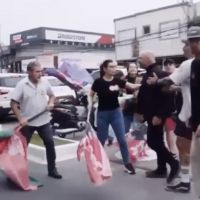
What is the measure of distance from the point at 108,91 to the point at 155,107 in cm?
74

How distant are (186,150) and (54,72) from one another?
99.8 inches

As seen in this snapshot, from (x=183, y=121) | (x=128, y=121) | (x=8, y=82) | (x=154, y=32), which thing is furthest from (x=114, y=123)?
(x=154, y=32)

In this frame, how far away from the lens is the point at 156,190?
5.12 metres

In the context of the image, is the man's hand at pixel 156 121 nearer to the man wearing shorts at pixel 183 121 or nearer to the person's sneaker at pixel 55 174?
the man wearing shorts at pixel 183 121

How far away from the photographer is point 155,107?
17.7ft

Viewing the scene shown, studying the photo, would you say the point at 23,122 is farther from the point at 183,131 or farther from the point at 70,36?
the point at 70,36

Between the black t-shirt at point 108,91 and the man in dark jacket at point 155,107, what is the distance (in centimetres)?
41

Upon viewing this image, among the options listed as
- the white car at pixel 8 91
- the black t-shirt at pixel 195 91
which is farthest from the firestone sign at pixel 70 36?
the black t-shirt at pixel 195 91

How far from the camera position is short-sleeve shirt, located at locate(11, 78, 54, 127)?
18.5 feet

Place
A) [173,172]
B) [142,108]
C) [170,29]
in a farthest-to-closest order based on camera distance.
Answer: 1. [170,29]
2. [142,108]
3. [173,172]

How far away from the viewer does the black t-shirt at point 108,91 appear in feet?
19.0

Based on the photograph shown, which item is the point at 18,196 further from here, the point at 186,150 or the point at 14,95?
the point at 186,150

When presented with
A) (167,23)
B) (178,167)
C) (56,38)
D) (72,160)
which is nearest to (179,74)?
(178,167)

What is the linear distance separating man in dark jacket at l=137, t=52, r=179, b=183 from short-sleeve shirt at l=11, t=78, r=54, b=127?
133 cm
